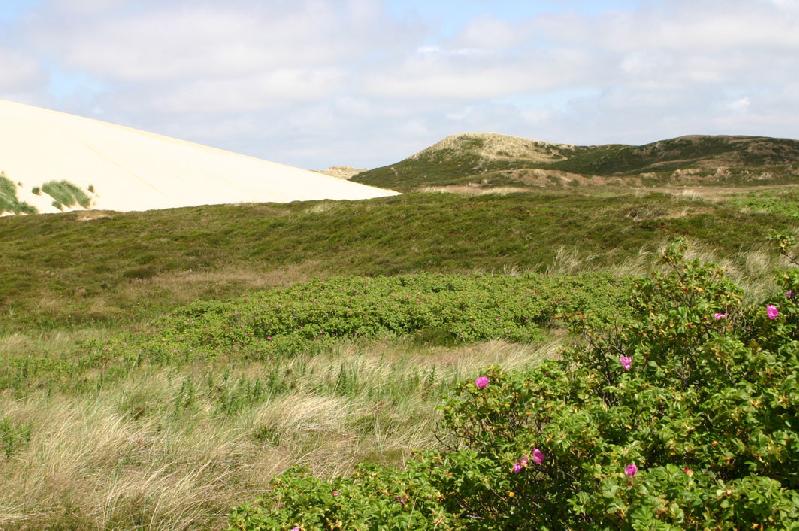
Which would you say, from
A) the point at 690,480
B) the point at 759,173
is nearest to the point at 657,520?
the point at 690,480

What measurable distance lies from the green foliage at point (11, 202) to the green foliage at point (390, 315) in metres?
26.4

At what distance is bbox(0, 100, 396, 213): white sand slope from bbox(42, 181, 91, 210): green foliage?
1.45ft

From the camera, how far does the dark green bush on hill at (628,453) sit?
2824 millimetres

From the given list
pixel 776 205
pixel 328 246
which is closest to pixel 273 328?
pixel 328 246

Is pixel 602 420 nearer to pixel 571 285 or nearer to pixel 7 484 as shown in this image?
pixel 7 484

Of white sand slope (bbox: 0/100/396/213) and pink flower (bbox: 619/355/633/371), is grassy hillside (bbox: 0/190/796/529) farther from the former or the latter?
white sand slope (bbox: 0/100/396/213)

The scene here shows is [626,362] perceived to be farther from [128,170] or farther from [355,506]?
[128,170]

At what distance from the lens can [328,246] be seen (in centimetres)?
2327

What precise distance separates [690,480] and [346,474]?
3282 millimetres

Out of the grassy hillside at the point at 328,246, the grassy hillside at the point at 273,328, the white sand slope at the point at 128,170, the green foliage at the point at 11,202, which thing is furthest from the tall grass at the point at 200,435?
the white sand slope at the point at 128,170

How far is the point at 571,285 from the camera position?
44.6 ft

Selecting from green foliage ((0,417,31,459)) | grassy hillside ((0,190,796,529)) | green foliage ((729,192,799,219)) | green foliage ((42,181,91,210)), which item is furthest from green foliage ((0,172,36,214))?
green foliage ((0,417,31,459))

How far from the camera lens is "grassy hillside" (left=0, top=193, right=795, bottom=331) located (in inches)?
689

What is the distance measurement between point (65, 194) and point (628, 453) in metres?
41.0
